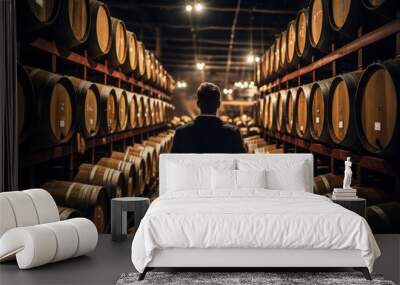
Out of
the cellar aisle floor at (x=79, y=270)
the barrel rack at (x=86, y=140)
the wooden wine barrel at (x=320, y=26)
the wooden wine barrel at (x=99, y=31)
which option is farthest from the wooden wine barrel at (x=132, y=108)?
the cellar aisle floor at (x=79, y=270)

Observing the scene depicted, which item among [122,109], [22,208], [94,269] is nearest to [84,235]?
[94,269]

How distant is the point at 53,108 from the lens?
4324 millimetres

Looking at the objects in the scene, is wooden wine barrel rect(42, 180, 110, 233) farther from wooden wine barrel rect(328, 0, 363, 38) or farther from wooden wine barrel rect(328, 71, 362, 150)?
wooden wine barrel rect(328, 0, 363, 38)

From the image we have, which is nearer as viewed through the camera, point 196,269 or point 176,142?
point 196,269

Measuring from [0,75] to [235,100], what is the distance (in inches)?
114

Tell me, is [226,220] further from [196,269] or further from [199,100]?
[199,100]

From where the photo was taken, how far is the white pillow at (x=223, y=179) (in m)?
4.39

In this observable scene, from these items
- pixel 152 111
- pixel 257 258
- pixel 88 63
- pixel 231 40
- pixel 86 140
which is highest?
pixel 231 40

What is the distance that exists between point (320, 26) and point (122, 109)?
2.37 meters

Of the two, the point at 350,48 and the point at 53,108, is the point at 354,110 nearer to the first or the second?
the point at 350,48

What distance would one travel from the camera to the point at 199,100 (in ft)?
15.0

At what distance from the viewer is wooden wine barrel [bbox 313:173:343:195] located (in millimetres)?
4926

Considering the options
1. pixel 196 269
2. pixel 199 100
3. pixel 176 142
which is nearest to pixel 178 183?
pixel 176 142

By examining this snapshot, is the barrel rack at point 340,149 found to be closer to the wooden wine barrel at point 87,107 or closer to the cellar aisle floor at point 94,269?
the cellar aisle floor at point 94,269
